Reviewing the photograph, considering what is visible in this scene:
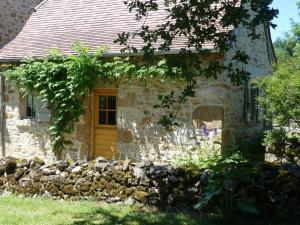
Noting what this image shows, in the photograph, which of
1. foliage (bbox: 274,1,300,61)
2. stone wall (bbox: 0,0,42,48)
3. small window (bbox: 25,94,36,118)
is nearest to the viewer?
small window (bbox: 25,94,36,118)

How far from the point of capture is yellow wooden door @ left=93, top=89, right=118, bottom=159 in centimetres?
1105

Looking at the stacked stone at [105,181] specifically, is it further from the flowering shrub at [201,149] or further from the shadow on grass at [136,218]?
the flowering shrub at [201,149]

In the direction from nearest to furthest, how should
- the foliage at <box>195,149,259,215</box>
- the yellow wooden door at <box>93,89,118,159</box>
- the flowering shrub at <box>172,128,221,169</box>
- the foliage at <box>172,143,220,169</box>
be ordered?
1. the foliage at <box>195,149,259,215</box>
2. the foliage at <box>172,143,220,169</box>
3. the flowering shrub at <box>172,128,221,169</box>
4. the yellow wooden door at <box>93,89,118,159</box>

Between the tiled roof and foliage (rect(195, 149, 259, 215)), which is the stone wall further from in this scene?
foliage (rect(195, 149, 259, 215))

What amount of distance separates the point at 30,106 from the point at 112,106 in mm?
2707

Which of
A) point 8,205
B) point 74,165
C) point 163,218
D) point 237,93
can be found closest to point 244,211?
point 163,218

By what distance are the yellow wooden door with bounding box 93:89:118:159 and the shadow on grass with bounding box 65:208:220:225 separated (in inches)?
190

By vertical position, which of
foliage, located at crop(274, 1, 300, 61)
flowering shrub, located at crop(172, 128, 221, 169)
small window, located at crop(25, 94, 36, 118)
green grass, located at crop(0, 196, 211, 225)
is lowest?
green grass, located at crop(0, 196, 211, 225)

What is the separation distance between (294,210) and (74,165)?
3.74 metres

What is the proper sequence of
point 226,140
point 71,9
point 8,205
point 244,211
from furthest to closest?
1. point 71,9
2. point 226,140
3. point 8,205
4. point 244,211

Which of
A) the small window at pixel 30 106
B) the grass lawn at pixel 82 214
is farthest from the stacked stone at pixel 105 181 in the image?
the small window at pixel 30 106

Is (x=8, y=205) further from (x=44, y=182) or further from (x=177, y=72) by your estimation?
(x=177, y=72)

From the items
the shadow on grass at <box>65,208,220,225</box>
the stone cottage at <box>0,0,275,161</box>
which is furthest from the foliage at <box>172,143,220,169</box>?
the shadow on grass at <box>65,208,220,225</box>

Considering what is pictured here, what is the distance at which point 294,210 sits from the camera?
18.6ft
